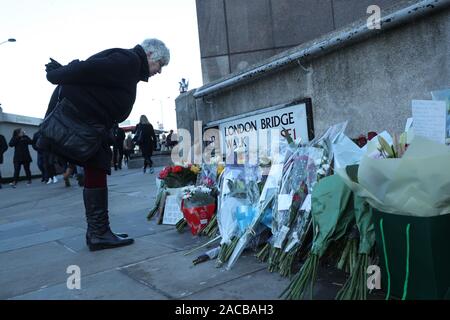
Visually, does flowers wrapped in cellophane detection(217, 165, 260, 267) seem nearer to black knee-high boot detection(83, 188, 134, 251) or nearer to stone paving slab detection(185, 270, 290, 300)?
stone paving slab detection(185, 270, 290, 300)

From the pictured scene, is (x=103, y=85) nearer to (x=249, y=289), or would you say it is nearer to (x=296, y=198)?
(x=296, y=198)

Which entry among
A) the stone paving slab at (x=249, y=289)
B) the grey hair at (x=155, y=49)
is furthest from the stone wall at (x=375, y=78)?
the stone paving slab at (x=249, y=289)

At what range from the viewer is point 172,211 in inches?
188

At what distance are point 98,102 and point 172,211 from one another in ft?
5.12

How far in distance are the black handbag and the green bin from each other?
2.40 metres

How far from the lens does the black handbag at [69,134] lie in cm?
361

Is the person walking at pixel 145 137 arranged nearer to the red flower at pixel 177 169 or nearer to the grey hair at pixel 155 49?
the red flower at pixel 177 169

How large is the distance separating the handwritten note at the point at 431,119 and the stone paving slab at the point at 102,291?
182cm

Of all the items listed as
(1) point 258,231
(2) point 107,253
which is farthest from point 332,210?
(2) point 107,253

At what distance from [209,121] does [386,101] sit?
3.19m

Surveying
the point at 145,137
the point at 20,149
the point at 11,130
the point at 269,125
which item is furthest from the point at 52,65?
the point at 11,130

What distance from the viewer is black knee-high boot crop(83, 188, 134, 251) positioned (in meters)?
3.89

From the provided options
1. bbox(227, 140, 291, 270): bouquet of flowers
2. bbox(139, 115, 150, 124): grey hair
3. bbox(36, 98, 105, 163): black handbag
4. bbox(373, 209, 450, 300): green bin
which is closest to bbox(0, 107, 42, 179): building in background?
Result: bbox(139, 115, 150, 124): grey hair
